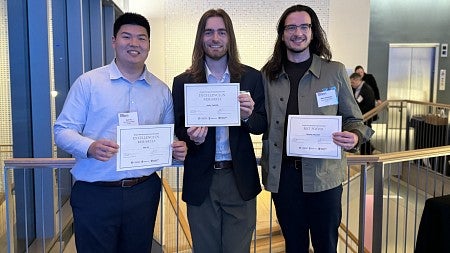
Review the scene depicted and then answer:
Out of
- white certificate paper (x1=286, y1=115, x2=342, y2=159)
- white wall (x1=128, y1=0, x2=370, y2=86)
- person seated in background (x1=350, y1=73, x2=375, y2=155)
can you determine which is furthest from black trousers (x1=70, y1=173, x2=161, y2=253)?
white wall (x1=128, y1=0, x2=370, y2=86)

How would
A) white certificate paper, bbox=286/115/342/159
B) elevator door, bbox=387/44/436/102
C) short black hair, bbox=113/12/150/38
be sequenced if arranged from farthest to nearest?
elevator door, bbox=387/44/436/102 → white certificate paper, bbox=286/115/342/159 → short black hair, bbox=113/12/150/38

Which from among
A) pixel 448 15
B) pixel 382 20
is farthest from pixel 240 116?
pixel 448 15

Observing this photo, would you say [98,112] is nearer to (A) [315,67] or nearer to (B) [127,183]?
(B) [127,183]

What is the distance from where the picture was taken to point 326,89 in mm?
2172

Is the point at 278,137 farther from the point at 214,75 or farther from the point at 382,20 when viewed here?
the point at 382,20

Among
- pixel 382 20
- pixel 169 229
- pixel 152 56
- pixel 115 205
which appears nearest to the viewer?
pixel 115 205

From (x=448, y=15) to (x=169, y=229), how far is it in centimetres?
902

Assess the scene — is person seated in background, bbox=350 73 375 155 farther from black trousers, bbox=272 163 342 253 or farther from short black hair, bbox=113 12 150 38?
short black hair, bbox=113 12 150 38

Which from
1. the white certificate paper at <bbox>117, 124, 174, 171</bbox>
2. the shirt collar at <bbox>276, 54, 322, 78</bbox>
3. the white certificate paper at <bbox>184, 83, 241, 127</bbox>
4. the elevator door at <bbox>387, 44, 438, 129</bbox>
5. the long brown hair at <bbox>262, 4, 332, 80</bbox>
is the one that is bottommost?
the white certificate paper at <bbox>117, 124, 174, 171</bbox>

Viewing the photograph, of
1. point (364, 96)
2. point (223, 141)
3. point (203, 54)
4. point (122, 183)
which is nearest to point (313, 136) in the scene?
point (223, 141)

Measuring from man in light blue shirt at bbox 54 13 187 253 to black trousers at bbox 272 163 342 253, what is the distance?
0.56 metres

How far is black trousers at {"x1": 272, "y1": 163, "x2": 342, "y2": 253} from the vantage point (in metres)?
2.18

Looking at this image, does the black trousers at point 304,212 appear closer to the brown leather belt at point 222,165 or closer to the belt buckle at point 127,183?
the brown leather belt at point 222,165

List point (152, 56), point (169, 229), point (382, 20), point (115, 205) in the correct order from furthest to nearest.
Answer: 1. point (382, 20)
2. point (152, 56)
3. point (169, 229)
4. point (115, 205)
